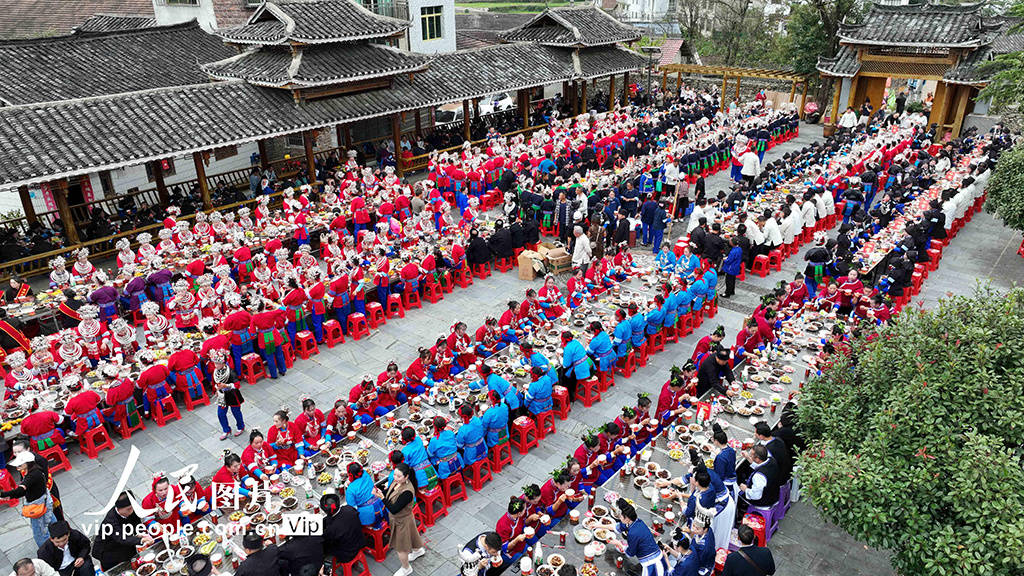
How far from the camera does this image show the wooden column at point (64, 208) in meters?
16.0

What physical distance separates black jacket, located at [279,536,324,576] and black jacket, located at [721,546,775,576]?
184 inches

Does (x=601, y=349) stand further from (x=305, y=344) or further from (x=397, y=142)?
(x=397, y=142)

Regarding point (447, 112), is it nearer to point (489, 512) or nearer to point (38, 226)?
point (38, 226)

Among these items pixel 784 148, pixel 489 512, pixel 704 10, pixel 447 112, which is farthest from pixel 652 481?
pixel 704 10

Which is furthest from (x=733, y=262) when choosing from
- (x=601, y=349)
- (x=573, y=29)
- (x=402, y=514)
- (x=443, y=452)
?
(x=573, y=29)

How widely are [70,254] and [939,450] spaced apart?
19002 millimetres

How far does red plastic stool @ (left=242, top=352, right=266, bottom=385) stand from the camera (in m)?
12.8

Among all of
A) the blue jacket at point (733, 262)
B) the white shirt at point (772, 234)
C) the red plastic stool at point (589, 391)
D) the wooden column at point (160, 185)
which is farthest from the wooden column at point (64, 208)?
the white shirt at point (772, 234)

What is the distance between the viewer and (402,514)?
Answer: 322 inches

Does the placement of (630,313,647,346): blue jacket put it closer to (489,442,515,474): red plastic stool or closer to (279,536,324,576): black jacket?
(489,442,515,474): red plastic stool

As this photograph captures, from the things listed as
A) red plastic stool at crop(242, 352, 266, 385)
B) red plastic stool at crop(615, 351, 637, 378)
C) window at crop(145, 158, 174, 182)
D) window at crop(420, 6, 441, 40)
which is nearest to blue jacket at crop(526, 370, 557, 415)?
red plastic stool at crop(615, 351, 637, 378)

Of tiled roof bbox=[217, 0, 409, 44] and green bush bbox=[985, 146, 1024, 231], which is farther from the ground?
tiled roof bbox=[217, 0, 409, 44]

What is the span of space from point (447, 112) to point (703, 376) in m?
28.0

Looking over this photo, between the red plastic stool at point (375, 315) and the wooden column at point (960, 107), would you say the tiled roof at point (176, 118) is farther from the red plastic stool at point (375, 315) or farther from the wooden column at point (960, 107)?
the wooden column at point (960, 107)
